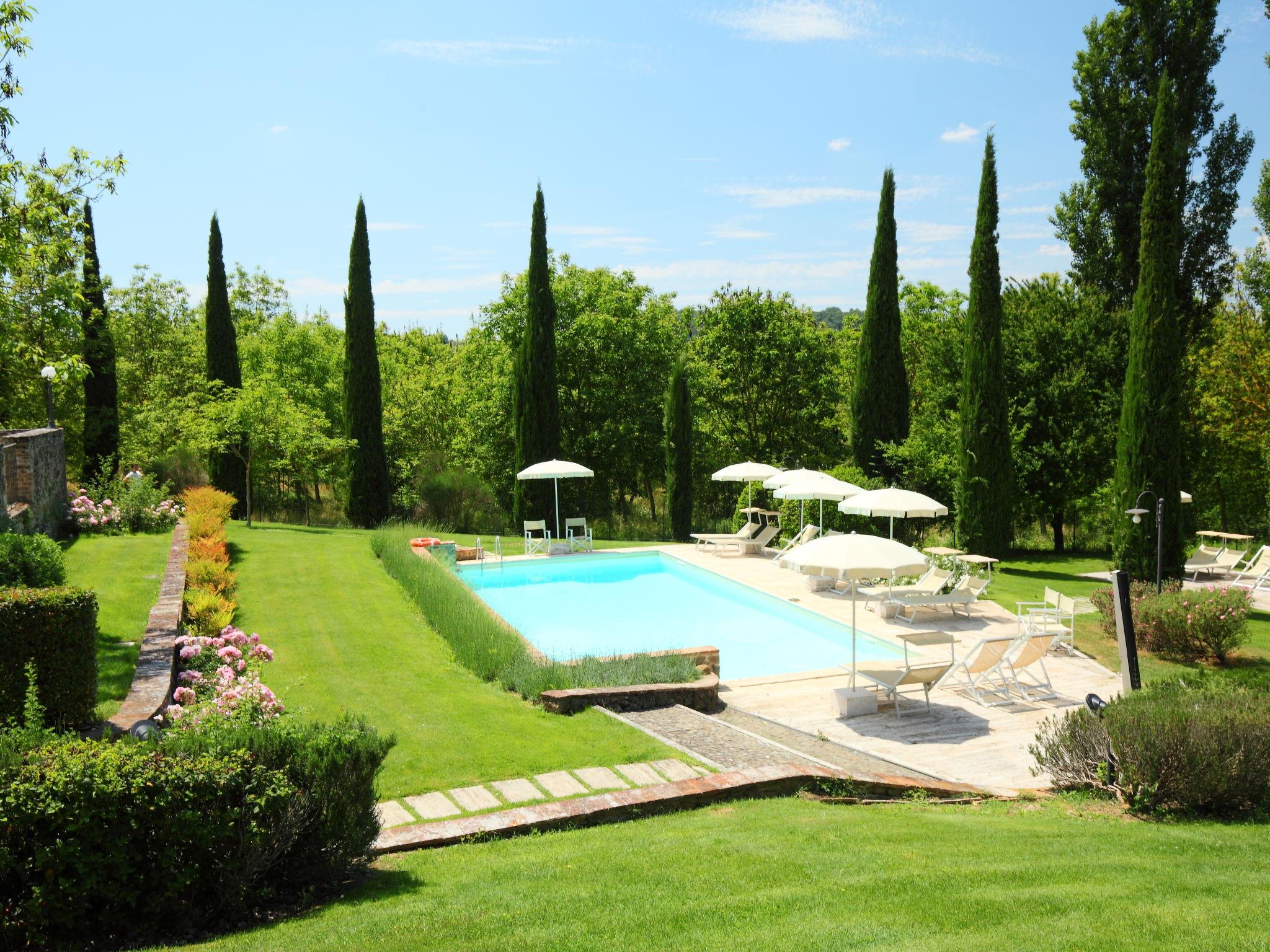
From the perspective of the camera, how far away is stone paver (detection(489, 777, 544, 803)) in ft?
20.0

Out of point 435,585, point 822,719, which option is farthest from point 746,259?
point 822,719

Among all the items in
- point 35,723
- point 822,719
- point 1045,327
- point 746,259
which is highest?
point 746,259

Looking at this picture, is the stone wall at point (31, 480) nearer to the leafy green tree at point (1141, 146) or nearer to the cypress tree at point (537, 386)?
the cypress tree at point (537, 386)

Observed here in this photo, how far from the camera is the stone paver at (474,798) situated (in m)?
5.91

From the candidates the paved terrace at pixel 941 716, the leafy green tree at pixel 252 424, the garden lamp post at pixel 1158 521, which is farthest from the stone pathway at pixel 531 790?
the leafy green tree at pixel 252 424

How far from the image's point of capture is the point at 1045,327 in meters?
19.9

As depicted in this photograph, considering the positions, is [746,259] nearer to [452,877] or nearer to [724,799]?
[724,799]

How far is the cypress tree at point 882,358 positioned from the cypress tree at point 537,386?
8299 mm

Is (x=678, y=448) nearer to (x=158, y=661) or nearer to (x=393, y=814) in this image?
(x=158, y=661)

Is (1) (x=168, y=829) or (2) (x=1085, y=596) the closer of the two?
(1) (x=168, y=829)

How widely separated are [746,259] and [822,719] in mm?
22102

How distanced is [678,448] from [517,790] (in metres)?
17.7

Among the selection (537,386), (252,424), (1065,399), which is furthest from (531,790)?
(537,386)

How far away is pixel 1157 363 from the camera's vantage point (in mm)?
13461
